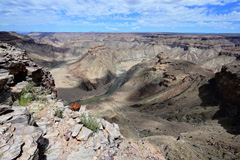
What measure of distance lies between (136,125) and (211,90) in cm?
1858

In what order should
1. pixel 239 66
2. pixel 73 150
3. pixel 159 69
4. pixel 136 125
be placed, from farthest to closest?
pixel 159 69 → pixel 239 66 → pixel 136 125 → pixel 73 150

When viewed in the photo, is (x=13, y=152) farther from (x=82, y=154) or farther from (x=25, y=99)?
(x=25, y=99)

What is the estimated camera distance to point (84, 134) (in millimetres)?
5867

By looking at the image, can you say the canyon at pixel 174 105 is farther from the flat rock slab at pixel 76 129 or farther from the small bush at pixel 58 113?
the flat rock slab at pixel 76 129

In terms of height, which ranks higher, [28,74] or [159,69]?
[28,74]

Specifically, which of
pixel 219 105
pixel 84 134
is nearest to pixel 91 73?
pixel 219 105

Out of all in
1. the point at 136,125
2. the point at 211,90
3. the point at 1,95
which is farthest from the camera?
the point at 211,90

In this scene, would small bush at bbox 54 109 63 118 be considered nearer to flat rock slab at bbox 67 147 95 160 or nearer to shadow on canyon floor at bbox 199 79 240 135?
flat rock slab at bbox 67 147 95 160

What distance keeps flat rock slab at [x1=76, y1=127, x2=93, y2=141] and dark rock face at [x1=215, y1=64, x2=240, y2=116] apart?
89.7ft

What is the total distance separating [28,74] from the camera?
10086mm

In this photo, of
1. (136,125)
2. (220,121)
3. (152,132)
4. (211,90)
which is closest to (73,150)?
(152,132)

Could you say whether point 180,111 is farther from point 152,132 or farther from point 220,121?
point 152,132

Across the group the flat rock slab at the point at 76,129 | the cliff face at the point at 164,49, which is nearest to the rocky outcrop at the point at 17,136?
the flat rock slab at the point at 76,129

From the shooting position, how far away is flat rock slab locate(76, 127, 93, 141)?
565cm
